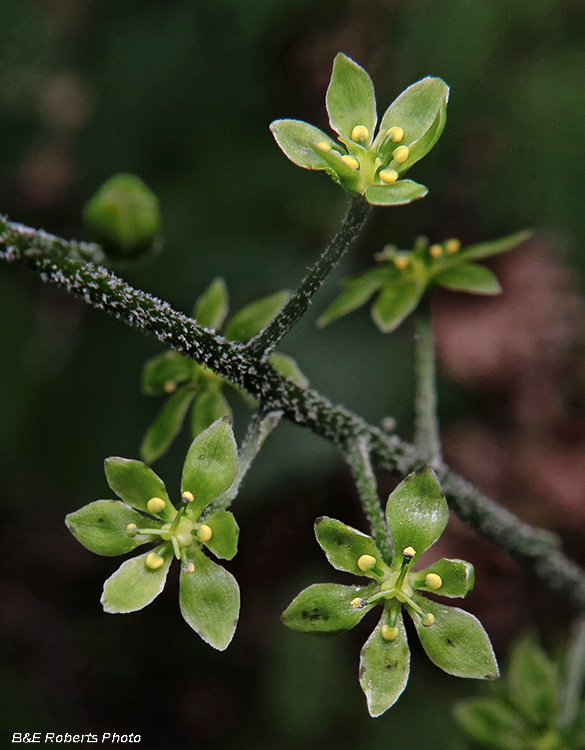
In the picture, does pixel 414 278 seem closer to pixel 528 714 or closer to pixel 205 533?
pixel 205 533

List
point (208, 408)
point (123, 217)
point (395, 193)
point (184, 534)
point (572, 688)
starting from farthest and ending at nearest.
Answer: point (572, 688) → point (208, 408) → point (123, 217) → point (184, 534) → point (395, 193)

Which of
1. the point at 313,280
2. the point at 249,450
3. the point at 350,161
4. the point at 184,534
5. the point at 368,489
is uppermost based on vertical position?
the point at 350,161

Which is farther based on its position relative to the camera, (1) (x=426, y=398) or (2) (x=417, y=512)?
(1) (x=426, y=398)

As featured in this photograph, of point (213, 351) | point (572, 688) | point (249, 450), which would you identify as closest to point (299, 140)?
point (213, 351)

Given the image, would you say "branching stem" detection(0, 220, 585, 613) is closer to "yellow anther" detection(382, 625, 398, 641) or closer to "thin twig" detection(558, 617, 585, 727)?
"yellow anther" detection(382, 625, 398, 641)

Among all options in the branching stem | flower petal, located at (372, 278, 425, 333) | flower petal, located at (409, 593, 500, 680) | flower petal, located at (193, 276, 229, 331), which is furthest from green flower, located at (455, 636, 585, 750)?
flower petal, located at (193, 276, 229, 331)

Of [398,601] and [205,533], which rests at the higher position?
[398,601]

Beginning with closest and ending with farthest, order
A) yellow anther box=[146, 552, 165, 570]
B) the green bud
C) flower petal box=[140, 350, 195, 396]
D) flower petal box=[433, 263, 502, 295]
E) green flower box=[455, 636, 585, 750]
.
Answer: yellow anther box=[146, 552, 165, 570] < the green bud < flower petal box=[140, 350, 195, 396] < flower petal box=[433, 263, 502, 295] < green flower box=[455, 636, 585, 750]
